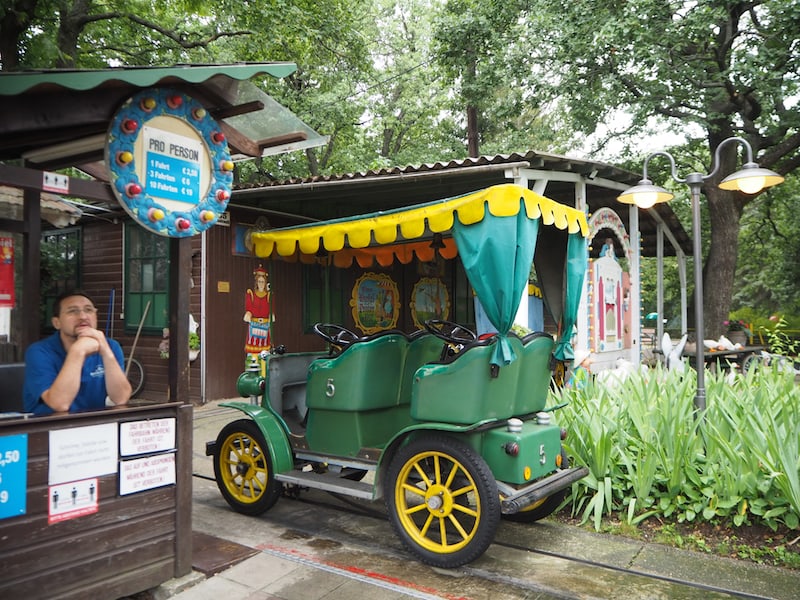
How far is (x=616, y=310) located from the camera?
32.6 ft

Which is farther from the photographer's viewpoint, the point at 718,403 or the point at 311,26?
the point at 311,26

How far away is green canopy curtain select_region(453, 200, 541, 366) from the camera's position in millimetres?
3850

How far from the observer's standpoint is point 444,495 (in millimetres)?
3861

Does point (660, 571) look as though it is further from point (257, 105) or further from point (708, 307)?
point (708, 307)

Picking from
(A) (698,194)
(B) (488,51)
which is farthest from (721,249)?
(A) (698,194)

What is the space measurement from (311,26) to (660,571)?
1300 centimetres

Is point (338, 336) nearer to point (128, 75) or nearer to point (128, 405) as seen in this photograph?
point (128, 405)

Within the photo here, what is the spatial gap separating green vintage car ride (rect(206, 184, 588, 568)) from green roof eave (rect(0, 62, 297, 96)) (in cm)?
142

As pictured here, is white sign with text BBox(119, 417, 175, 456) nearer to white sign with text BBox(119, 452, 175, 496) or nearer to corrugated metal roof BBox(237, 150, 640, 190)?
white sign with text BBox(119, 452, 175, 496)

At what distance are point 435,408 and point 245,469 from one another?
1.86m

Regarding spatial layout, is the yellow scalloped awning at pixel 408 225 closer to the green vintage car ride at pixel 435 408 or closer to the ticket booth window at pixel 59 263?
the green vintage car ride at pixel 435 408

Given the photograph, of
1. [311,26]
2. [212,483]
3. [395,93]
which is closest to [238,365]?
[212,483]

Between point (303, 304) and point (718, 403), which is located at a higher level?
point (303, 304)

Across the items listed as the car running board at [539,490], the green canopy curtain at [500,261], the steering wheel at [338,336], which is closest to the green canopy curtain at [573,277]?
the green canopy curtain at [500,261]
